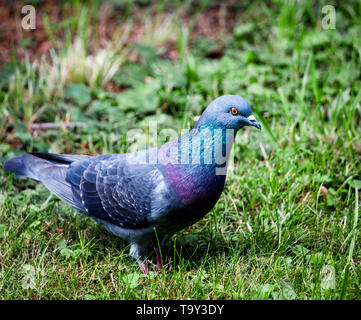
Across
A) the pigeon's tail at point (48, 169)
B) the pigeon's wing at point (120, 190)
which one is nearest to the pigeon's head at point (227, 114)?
the pigeon's wing at point (120, 190)

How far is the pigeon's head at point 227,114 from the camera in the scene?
8.42 feet

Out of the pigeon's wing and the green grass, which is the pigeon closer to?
the pigeon's wing

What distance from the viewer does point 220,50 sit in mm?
5484

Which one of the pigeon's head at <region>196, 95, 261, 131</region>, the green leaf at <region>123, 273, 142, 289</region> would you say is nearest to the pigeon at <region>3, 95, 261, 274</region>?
the pigeon's head at <region>196, 95, 261, 131</region>

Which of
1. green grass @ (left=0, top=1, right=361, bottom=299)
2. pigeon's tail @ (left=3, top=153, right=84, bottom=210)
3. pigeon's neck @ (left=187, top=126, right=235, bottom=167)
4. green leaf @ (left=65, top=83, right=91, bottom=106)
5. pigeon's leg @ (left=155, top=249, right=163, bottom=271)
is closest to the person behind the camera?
pigeon's neck @ (left=187, top=126, right=235, bottom=167)

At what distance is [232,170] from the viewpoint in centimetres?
359

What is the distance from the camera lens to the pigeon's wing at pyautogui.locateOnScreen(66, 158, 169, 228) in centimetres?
265

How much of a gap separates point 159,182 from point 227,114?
22.9 inches

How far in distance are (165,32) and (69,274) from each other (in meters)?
3.69

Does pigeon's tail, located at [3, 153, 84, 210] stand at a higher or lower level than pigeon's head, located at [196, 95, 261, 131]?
lower

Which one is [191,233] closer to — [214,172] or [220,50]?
[214,172]
